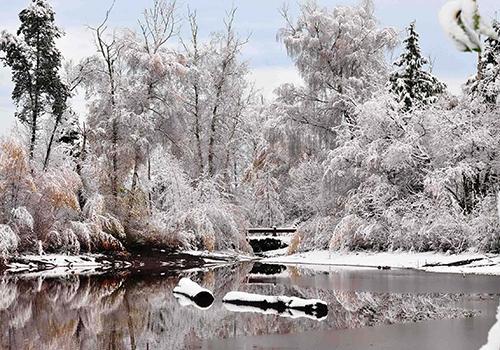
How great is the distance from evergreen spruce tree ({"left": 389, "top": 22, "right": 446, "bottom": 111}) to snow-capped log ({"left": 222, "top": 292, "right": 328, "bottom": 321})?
19492mm

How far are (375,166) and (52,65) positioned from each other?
14.1m

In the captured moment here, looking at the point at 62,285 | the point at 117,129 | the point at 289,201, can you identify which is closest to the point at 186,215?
the point at 117,129

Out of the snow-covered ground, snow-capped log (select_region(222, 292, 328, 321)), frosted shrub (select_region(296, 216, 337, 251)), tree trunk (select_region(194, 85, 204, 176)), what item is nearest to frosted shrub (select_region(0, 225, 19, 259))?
the snow-covered ground

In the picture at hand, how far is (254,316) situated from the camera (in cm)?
1108

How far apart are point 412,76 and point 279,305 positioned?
21.9m

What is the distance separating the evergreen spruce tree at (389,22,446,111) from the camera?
30.0 meters

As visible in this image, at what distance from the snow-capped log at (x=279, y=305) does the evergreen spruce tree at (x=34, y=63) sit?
1720 centimetres

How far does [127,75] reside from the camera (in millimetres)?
30328

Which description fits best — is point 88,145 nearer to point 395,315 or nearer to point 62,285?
point 62,285

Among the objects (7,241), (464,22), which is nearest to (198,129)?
(7,241)

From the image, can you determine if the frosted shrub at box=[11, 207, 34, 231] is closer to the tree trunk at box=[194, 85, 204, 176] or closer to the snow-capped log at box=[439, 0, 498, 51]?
the tree trunk at box=[194, 85, 204, 176]

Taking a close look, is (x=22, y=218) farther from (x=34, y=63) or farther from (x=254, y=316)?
(x=254, y=316)

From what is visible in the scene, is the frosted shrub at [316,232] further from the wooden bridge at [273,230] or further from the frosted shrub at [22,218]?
the frosted shrub at [22,218]

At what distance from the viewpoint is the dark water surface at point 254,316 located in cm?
884
